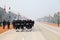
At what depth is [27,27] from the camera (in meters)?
39.9

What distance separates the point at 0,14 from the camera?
89.8 m

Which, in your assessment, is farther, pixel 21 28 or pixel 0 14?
pixel 0 14

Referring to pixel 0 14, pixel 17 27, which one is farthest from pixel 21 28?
pixel 0 14

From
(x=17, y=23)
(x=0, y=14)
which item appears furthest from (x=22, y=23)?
(x=0, y=14)

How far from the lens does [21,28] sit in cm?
3962

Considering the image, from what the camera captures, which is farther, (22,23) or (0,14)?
(0,14)

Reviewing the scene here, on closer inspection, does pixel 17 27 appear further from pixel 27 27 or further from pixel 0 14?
pixel 0 14

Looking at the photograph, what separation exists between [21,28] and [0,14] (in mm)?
51459

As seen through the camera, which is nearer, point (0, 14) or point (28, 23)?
point (28, 23)

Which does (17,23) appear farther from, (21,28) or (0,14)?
(0,14)

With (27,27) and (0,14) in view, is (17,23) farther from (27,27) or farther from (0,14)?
(0,14)

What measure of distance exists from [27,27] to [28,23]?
0.89m

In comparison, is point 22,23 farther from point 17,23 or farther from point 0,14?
point 0,14

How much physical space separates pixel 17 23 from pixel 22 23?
942 millimetres
